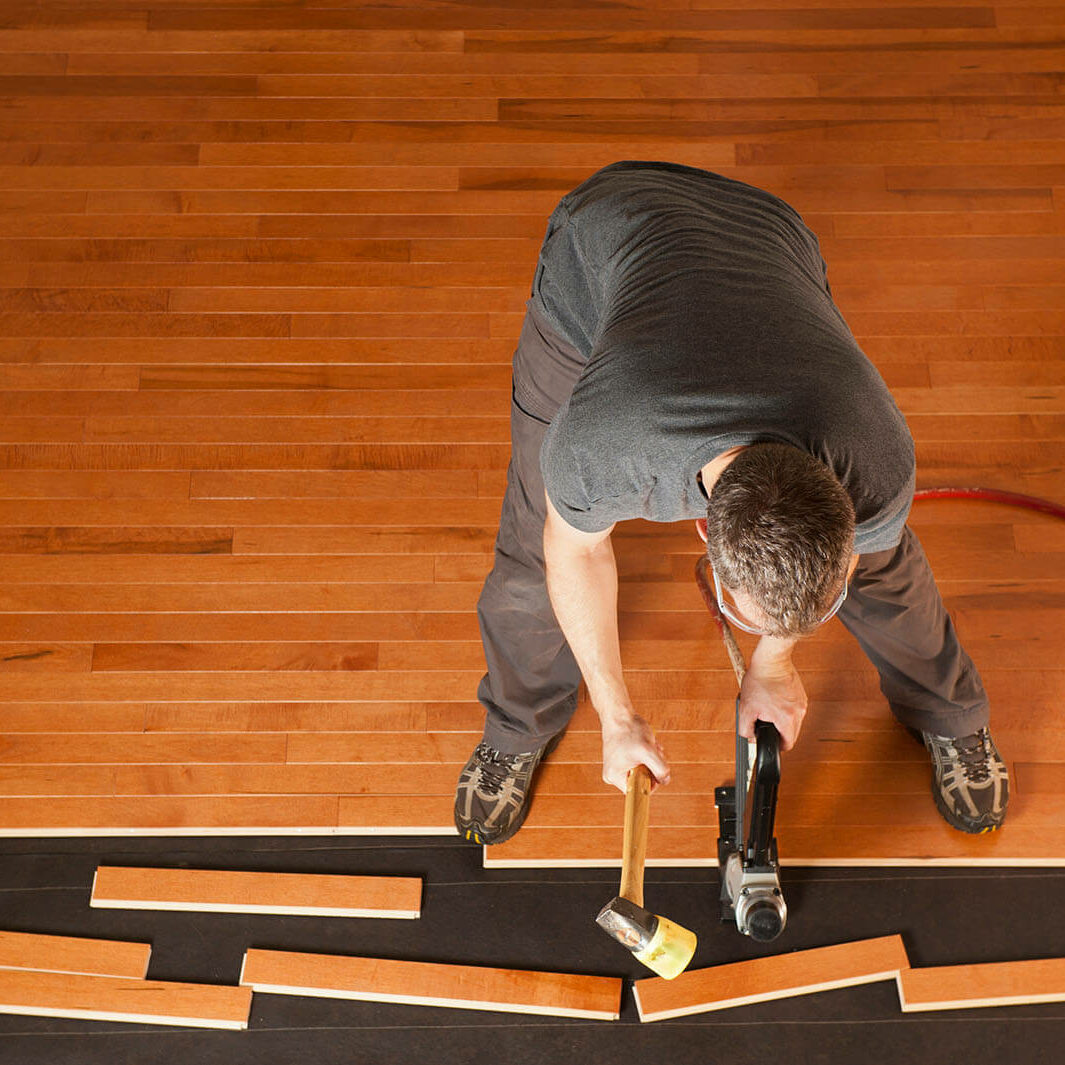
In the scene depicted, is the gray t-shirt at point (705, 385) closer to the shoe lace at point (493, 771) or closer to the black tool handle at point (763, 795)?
the black tool handle at point (763, 795)

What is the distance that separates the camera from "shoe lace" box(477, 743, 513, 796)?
201 cm

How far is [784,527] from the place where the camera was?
1.10m

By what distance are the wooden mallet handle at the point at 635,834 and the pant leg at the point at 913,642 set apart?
1.61 ft

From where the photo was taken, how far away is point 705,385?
47.8 inches

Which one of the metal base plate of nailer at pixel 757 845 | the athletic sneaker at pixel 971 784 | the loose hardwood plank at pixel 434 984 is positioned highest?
the metal base plate of nailer at pixel 757 845

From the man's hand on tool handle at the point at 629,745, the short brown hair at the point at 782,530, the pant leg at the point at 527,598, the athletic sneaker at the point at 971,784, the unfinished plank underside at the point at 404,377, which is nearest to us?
the short brown hair at the point at 782,530

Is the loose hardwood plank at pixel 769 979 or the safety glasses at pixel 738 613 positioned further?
the loose hardwood plank at pixel 769 979

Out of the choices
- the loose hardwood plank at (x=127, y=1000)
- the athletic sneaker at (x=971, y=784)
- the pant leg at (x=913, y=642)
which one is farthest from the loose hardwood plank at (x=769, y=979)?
the loose hardwood plank at (x=127, y=1000)

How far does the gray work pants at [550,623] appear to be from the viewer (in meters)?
1.65

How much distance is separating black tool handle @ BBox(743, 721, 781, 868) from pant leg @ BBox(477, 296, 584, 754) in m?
0.47

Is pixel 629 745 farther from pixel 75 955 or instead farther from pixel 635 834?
pixel 75 955

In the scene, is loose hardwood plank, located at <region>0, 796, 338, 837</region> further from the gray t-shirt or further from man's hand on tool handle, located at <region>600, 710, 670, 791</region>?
the gray t-shirt

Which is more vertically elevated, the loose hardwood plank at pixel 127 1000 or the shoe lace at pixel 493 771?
the shoe lace at pixel 493 771

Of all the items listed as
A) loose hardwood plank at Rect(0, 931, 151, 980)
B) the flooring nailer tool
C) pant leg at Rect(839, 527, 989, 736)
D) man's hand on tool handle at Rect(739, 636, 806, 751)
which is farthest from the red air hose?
loose hardwood plank at Rect(0, 931, 151, 980)
